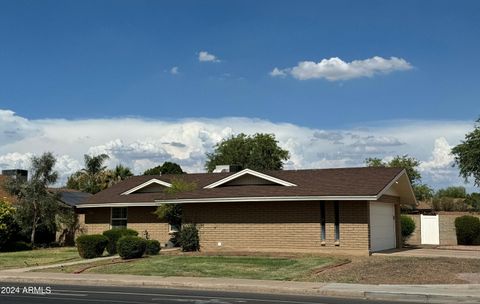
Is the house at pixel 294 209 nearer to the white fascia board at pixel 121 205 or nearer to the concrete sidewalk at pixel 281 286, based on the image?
→ the white fascia board at pixel 121 205

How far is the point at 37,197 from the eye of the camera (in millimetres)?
36219

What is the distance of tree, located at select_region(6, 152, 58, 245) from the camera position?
3581cm

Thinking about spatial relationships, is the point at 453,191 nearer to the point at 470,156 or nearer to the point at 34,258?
the point at 470,156

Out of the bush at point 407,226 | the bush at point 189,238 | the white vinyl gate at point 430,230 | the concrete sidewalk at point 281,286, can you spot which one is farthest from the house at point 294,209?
the concrete sidewalk at point 281,286


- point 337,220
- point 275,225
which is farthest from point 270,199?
point 337,220

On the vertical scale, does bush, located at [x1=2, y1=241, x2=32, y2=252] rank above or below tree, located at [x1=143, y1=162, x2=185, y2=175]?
below

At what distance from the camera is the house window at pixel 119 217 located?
3544 cm

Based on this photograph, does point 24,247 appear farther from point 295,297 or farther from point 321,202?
point 295,297

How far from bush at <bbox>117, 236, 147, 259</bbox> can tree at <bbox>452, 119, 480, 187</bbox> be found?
30.8 m

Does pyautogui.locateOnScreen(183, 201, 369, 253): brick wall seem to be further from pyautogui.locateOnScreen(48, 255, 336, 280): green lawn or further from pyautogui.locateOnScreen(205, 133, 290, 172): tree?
pyautogui.locateOnScreen(205, 133, 290, 172): tree

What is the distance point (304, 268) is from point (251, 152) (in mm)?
54194

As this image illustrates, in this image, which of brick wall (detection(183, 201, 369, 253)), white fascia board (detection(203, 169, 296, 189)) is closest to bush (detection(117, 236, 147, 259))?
brick wall (detection(183, 201, 369, 253))

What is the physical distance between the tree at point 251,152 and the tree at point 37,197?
3895cm

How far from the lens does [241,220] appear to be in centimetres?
2966
